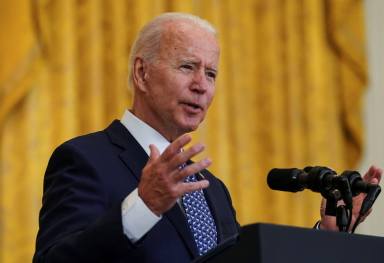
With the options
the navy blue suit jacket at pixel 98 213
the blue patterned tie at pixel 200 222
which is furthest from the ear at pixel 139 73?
the blue patterned tie at pixel 200 222

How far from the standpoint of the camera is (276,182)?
261 cm

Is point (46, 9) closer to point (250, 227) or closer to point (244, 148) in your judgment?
point (244, 148)

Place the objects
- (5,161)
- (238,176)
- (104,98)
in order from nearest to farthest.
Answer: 1. (5,161)
2. (104,98)
3. (238,176)

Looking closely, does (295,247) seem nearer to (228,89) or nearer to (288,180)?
(288,180)

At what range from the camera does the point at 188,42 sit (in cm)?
306

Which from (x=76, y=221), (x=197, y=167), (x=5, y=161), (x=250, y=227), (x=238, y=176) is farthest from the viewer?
(x=238, y=176)

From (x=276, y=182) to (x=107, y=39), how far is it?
2.55m

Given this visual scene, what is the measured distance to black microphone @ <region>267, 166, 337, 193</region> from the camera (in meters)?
2.46

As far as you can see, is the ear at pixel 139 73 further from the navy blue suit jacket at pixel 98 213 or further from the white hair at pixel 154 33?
the navy blue suit jacket at pixel 98 213

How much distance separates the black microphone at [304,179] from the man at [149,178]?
23 centimetres

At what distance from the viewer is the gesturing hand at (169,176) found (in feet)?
7.18

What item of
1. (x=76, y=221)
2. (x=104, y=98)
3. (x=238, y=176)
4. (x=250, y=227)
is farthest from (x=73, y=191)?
(x=238, y=176)

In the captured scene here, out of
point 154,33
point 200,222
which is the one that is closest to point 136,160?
point 200,222

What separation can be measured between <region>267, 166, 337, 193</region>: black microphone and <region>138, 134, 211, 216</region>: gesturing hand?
369 mm
